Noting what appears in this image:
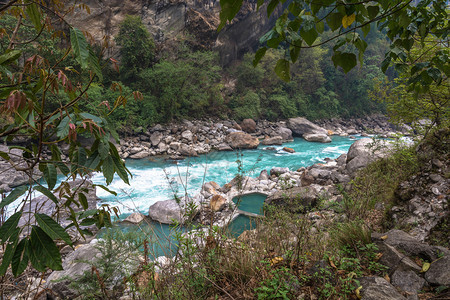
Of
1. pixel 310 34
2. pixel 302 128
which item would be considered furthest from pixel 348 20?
pixel 302 128

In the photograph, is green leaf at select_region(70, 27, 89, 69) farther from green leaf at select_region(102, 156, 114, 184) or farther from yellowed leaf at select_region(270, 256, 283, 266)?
yellowed leaf at select_region(270, 256, 283, 266)

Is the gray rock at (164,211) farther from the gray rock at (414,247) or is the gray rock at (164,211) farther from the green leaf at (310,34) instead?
the green leaf at (310,34)

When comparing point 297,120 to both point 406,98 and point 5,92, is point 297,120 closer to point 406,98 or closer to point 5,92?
point 406,98

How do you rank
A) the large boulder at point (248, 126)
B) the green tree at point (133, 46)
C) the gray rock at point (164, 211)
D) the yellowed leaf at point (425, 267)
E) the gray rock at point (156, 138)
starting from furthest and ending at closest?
1. the large boulder at point (248, 126)
2. the green tree at point (133, 46)
3. the gray rock at point (156, 138)
4. the gray rock at point (164, 211)
5. the yellowed leaf at point (425, 267)

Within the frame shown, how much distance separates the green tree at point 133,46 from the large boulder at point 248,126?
6633 mm

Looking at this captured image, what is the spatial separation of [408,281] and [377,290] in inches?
12.8

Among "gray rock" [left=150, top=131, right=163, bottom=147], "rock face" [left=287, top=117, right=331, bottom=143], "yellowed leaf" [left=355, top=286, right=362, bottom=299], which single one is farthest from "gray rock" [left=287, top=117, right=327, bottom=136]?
"yellowed leaf" [left=355, top=286, right=362, bottom=299]

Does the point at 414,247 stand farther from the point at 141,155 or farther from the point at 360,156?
the point at 141,155

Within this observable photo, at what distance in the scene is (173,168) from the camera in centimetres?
788

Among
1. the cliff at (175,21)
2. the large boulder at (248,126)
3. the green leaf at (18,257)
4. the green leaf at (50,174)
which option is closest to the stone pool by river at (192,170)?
the large boulder at (248,126)

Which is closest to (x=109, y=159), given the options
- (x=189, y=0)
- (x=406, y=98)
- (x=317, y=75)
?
(x=406, y=98)

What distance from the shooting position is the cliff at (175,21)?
468 inches

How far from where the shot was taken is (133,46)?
12.6 m

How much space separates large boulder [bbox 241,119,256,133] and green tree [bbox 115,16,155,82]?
21.8 ft
